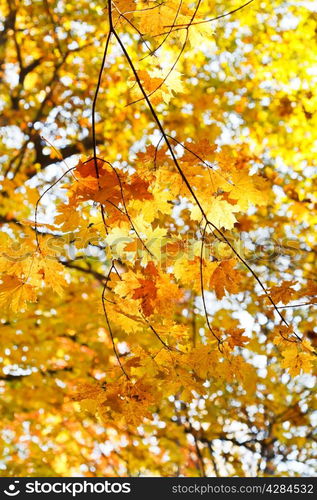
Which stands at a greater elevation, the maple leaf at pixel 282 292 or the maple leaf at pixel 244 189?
the maple leaf at pixel 244 189

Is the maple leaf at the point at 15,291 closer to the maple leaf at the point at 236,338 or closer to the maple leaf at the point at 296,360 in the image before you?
the maple leaf at the point at 236,338

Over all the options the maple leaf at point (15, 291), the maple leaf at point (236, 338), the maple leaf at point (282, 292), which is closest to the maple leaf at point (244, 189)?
the maple leaf at point (282, 292)

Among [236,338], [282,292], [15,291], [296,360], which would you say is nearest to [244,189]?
[282,292]

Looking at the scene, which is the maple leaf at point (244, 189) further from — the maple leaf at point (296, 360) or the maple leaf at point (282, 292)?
the maple leaf at point (296, 360)

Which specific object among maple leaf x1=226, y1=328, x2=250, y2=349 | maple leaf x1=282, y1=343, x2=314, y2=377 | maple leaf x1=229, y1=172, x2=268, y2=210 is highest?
maple leaf x1=229, y1=172, x2=268, y2=210

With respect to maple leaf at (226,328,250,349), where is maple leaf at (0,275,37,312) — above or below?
above

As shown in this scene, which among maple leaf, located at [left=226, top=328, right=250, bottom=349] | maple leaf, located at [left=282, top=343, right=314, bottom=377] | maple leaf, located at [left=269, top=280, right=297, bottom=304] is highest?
maple leaf, located at [left=269, top=280, right=297, bottom=304]

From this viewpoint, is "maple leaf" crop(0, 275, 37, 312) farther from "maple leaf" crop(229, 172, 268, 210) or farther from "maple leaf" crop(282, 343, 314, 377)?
"maple leaf" crop(282, 343, 314, 377)

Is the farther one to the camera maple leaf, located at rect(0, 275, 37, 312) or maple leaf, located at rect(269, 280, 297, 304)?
maple leaf, located at rect(269, 280, 297, 304)

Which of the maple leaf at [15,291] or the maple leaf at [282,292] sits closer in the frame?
the maple leaf at [15,291]

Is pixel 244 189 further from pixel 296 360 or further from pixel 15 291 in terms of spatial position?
pixel 15 291

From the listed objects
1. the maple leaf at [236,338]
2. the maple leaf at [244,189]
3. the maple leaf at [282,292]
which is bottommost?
the maple leaf at [236,338]

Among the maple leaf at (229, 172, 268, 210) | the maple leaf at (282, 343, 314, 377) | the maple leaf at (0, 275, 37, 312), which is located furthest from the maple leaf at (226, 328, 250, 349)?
the maple leaf at (0, 275, 37, 312)

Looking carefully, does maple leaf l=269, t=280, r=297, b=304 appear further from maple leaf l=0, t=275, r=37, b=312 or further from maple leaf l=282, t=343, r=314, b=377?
maple leaf l=0, t=275, r=37, b=312
